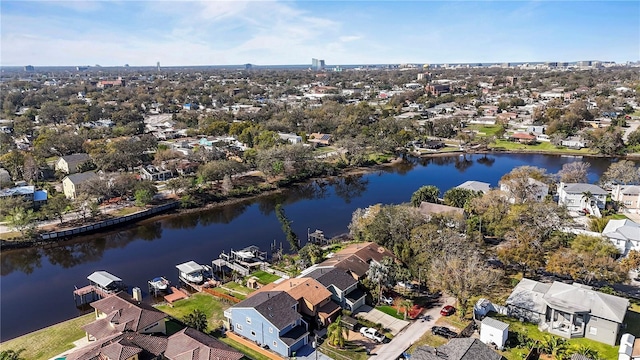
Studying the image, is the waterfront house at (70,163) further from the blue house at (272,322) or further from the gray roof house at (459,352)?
the gray roof house at (459,352)

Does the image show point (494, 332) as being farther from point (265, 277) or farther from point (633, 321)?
point (265, 277)

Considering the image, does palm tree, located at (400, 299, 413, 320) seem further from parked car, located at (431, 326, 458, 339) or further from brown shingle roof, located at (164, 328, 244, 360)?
brown shingle roof, located at (164, 328, 244, 360)

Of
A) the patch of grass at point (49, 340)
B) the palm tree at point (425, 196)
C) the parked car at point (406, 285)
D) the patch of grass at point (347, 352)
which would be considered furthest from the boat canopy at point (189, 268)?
the palm tree at point (425, 196)

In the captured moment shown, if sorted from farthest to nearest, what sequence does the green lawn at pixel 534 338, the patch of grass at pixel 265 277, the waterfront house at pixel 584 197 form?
the waterfront house at pixel 584 197, the patch of grass at pixel 265 277, the green lawn at pixel 534 338

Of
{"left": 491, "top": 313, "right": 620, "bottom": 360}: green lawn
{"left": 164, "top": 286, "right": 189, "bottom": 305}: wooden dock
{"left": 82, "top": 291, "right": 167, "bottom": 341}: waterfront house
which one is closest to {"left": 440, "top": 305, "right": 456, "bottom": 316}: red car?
{"left": 491, "top": 313, "right": 620, "bottom": 360}: green lawn

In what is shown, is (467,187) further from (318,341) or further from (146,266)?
(146,266)

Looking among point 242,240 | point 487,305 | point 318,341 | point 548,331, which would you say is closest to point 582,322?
point 548,331

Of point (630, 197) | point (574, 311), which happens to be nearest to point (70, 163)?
point (574, 311)
